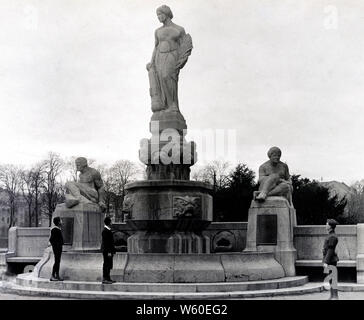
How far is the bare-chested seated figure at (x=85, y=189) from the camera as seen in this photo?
17.2 m

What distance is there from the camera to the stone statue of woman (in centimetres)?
1697

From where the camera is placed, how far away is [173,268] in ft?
41.6

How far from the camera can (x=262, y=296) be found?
12.0m

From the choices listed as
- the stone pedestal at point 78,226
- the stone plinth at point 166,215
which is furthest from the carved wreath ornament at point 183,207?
the stone pedestal at point 78,226

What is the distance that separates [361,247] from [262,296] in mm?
5071

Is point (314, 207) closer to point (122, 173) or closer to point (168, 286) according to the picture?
point (168, 286)


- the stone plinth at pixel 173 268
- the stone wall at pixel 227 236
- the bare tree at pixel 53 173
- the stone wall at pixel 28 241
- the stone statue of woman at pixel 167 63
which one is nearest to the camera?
the stone plinth at pixel 173 268

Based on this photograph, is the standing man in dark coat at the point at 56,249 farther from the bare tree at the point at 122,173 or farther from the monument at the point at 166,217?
the bare tree at the point at 122,173

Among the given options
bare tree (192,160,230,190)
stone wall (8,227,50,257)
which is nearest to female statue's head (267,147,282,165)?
stone wall (8,227,50,257)

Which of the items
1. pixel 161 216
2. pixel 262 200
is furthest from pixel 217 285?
pixel 262 200

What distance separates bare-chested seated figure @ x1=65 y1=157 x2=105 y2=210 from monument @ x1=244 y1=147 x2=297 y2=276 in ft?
15.2

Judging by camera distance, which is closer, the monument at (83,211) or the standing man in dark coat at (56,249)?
the standing man in dark coat at (56,249)

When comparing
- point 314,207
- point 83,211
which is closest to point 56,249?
point 83,211

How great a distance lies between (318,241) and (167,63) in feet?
21.3
